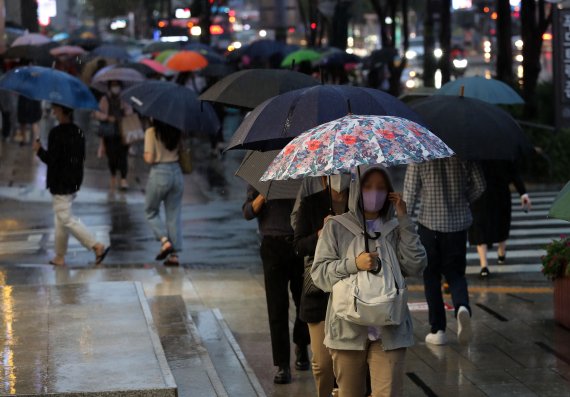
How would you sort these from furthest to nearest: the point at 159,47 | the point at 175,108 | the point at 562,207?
1. the point at 159,47
2. the point at 175,108
3. the point at 562,207

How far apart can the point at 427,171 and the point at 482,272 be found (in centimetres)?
403

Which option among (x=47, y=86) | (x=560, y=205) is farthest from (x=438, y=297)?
(x=47, y=86)

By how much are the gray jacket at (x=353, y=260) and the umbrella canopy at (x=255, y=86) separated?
2.83 meters

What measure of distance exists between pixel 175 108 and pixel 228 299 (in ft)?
7.52

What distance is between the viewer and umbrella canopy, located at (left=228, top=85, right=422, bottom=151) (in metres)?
7.69

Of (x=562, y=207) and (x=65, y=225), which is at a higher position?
(x=562, y=207)

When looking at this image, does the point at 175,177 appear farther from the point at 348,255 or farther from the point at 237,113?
the point at 237,113

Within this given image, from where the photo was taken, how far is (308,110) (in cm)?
777

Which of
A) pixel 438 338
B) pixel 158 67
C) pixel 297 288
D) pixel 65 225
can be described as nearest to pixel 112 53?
pixel 158 67

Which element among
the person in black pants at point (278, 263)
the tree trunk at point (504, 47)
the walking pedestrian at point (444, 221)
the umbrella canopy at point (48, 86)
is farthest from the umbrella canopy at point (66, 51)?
the person in black pants at point (278, 263)

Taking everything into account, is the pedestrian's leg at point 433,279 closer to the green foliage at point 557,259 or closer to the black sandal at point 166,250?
the green foliage at point 557,259

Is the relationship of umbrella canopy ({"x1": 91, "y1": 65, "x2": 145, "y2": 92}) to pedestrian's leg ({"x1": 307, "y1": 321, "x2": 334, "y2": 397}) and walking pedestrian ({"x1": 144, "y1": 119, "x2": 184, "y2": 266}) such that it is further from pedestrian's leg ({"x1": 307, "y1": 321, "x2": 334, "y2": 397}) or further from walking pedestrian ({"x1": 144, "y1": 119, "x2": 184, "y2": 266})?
pedestrian's leg ({"x1": 307, "y1": 321, "x2": 334, "y2": 397})

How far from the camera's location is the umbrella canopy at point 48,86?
13.9m

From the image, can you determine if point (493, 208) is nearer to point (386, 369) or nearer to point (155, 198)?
point (155, 198)
